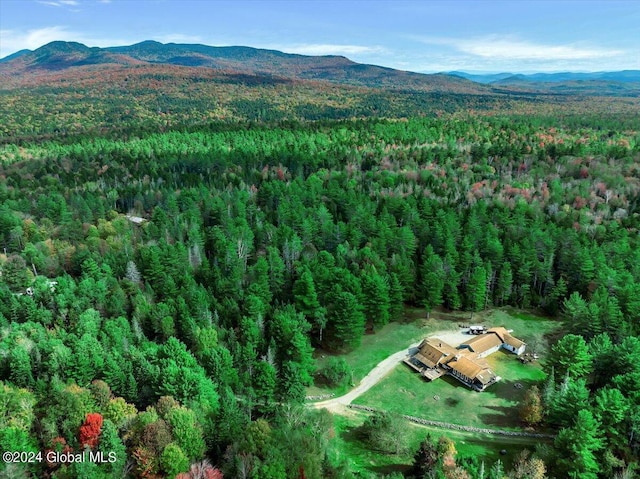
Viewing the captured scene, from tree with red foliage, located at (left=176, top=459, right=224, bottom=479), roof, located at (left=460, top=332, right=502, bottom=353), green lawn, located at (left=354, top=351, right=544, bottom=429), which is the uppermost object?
tree with red foliage, located at (left=176, top=459, right=224, bottom=479)

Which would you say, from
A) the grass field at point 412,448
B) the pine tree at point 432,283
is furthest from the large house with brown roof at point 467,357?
the pine tree at point 432,283

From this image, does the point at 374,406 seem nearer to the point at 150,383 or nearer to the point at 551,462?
the point at 551,462

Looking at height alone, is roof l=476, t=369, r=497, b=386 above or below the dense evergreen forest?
below

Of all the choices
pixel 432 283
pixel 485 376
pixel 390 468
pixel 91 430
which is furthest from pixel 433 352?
pixel 91 430

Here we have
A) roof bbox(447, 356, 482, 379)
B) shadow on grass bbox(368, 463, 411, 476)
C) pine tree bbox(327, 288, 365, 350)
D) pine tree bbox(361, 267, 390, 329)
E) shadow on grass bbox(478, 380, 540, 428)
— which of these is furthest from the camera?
pine tree bbox(361, 267, 390, 329)

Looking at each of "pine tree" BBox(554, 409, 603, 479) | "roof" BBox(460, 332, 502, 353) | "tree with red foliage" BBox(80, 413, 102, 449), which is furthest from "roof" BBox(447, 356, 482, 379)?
"tree with red foliage" BBox(80, 413, 102, 449)

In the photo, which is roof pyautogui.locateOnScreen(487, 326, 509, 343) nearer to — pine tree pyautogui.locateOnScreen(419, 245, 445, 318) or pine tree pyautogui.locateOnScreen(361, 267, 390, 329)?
pine tree pyautogui.locateOnScreen(419, 245, 445, 318)

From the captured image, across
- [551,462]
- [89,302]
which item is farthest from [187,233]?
[551,462]
